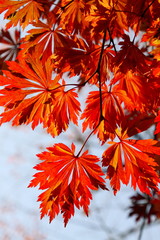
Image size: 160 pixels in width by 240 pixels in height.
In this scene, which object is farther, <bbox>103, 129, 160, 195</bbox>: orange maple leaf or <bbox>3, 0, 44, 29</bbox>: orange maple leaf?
<bbox>3, 0, 44, 29</bbox>: orange maple leaf

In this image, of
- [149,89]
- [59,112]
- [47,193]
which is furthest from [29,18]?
[47,193]

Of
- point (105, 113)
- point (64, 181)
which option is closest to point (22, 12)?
point (105, 113)

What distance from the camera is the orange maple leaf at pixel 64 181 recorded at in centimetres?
92

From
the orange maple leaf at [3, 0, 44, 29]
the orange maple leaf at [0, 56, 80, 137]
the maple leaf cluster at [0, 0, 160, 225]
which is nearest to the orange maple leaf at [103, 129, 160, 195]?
the maple leaf cluster at [0, 0, 160, 225]

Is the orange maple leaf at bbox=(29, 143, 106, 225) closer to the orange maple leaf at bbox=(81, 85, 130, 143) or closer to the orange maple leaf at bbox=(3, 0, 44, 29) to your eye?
the orange maple leaf at bbox=(81, 85, 130, 143)

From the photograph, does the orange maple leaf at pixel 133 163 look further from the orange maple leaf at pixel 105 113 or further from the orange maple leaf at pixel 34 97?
the orange maple leaf at pixel 34 97

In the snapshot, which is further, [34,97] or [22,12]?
[22,12]

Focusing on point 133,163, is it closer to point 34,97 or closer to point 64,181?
point 64,181

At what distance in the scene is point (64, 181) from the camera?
0.94 meters

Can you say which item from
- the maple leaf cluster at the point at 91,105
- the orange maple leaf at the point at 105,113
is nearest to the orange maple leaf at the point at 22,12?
the maple leaf cluster at the point at 91,105

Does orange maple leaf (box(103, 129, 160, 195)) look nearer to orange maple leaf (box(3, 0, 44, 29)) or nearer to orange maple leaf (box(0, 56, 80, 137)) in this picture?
orange maple leaf (box(0, 56, 80, 137))

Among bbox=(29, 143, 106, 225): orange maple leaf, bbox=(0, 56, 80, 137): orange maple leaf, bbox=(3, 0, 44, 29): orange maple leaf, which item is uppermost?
bbox=(3, 0, 44, 29): orange maple leaf

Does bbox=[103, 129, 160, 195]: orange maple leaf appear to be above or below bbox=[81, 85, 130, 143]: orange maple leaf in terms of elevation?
below

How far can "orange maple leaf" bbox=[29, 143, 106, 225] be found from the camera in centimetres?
92
